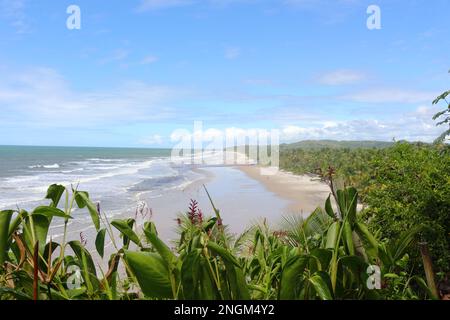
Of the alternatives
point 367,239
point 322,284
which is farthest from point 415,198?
point 322,284

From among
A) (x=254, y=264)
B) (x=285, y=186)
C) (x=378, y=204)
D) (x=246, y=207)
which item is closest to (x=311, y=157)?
(x=285, y=186)

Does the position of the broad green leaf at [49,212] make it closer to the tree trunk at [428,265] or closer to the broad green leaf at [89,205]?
the broad green leaf at [89,205]

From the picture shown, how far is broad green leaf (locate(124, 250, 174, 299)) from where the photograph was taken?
1246mm

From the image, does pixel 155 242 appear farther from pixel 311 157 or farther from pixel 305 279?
pixel 311 157

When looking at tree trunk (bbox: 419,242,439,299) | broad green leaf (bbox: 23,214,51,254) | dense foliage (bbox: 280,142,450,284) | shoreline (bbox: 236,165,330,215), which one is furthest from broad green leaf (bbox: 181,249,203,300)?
shoreline (bbox: 236,165,330,215)

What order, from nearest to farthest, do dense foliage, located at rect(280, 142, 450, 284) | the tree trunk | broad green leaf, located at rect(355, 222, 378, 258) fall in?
1. broad green leaf, located at rect(355, 222, 378, 258)
2. the tree trunk
3. dense foliage, located at rect(280, 142, 450, 284)

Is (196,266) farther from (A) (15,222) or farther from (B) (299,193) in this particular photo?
(B) (299,193)

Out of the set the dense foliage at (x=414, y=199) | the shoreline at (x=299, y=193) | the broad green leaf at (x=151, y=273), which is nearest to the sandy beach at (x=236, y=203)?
the shoreline at (x=299, y=193)

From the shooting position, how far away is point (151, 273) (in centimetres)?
128

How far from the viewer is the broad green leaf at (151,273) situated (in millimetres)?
1246

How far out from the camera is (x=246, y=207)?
632 inches

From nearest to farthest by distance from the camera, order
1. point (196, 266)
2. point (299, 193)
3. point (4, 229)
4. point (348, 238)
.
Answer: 1. point (196, 266)
2. point (4, 229)
3. point (348, 238)
4. point (299, 193)

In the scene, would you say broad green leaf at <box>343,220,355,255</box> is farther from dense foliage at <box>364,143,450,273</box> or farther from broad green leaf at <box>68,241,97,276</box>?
dense foliage at <box>364,143,450,273</box>

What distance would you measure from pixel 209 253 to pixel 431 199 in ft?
9.83
